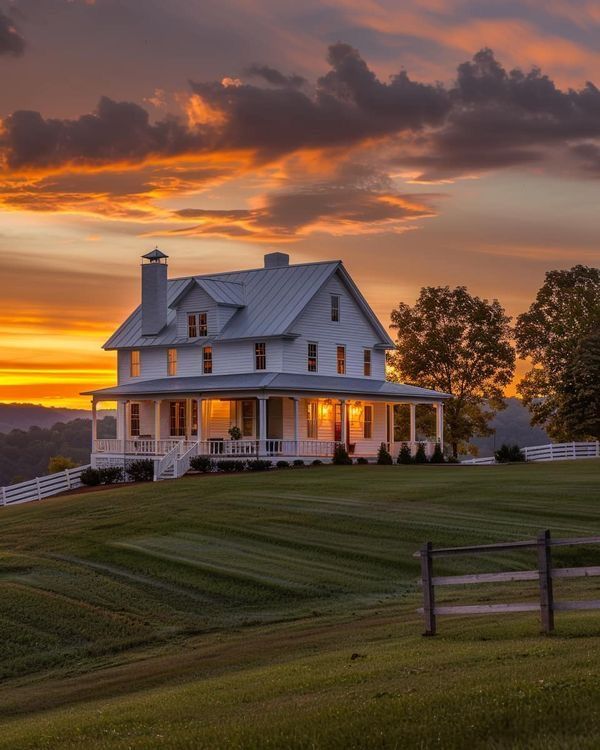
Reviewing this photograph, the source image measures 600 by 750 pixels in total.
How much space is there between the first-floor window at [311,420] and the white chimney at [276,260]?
11.2 meters

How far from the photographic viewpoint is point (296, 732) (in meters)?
10.3

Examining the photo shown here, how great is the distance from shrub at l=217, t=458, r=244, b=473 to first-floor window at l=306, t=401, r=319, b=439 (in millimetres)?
6996

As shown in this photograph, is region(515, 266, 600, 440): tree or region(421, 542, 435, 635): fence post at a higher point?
region(515, 266, 600, 440): tree

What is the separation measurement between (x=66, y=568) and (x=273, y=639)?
27.3 ft

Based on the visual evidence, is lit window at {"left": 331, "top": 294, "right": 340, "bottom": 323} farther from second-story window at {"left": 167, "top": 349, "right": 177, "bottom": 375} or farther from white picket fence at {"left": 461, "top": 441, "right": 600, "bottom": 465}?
white picket fence at {"left": 461, "top": 441, "right": 600, "bottom": 465}

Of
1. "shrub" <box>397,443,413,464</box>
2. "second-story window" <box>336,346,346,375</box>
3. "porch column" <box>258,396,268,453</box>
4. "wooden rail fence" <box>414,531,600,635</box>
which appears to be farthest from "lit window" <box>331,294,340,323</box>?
"wooden rail fence" <box>414,531,600,635</box>

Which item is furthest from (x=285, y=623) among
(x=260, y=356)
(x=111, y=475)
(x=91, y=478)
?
(x=260, y=356)

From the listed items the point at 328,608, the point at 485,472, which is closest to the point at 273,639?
the point at 328,608

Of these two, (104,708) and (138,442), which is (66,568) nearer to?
(104,708)

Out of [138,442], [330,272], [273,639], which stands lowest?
[273,639]

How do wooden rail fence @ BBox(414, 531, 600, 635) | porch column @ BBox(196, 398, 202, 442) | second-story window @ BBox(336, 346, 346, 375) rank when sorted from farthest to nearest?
second-story window @ BBox(336, 346, 346, 375) → porch column @ BBox(196, 398, 202, 442) → wooden rail fence @ BBox(414, 531, 600, 635)

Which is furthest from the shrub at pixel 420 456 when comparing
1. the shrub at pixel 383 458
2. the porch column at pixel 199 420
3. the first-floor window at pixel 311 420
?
the porch column at pixel 199 420

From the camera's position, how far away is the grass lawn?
35.0 feet

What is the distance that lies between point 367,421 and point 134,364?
1517 centimetres
